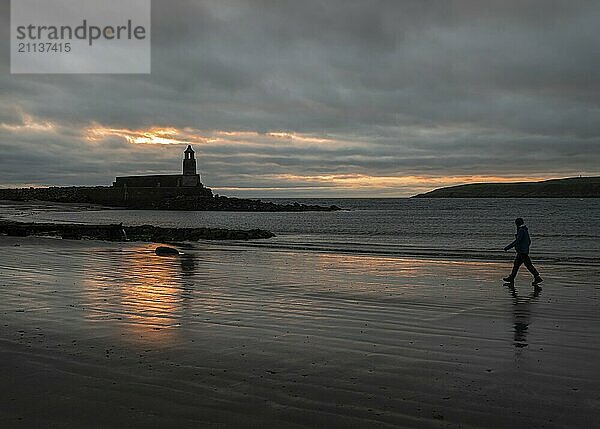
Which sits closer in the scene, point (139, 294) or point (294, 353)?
point (294, 353)

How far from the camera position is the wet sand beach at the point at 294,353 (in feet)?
19.5

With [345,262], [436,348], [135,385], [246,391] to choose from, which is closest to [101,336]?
[135,385]

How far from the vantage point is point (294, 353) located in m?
8.35

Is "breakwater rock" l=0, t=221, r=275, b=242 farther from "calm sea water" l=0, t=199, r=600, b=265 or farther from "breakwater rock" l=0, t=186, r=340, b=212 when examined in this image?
"breakwater rock" l=0, t=186, r=340, b=212

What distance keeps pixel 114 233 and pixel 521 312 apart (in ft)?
98.2

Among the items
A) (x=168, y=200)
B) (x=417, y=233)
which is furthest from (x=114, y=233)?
(x=168, y=200)

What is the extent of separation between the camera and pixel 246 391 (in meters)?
6.61

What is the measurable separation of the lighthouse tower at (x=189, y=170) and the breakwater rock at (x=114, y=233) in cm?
8271

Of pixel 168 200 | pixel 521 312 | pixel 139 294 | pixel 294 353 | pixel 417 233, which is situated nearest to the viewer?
pixel 294 353

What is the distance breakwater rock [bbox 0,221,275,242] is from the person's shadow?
24.5 m

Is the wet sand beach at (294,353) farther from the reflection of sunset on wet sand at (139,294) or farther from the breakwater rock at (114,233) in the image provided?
the breakwater rock at (114,233)

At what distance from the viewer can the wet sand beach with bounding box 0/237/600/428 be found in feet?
19.5

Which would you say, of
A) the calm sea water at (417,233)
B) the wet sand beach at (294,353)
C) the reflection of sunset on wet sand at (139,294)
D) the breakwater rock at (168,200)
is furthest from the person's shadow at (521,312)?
the breakwater rock at (168,200)

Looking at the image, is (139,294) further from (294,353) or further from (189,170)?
(189,170)
